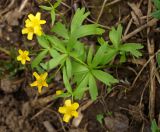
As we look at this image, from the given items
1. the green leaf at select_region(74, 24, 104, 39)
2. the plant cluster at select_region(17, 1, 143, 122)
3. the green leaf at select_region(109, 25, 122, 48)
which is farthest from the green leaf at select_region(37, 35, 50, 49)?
the green leaf at select_region(109, 25, 122, 48)

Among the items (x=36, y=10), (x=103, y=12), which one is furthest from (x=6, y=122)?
(x=103, y=12)

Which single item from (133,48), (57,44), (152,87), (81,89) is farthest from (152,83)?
(57,44)

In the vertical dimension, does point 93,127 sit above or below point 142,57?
below

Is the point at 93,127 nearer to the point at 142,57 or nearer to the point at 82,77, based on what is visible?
the point at 82,77

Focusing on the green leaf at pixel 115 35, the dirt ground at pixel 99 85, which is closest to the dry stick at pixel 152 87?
the dirt ground at pixel 99 85

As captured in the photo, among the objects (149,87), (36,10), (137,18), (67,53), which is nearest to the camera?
(67,53)

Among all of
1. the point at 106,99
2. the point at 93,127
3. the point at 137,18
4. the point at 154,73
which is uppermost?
the point at 137,18
